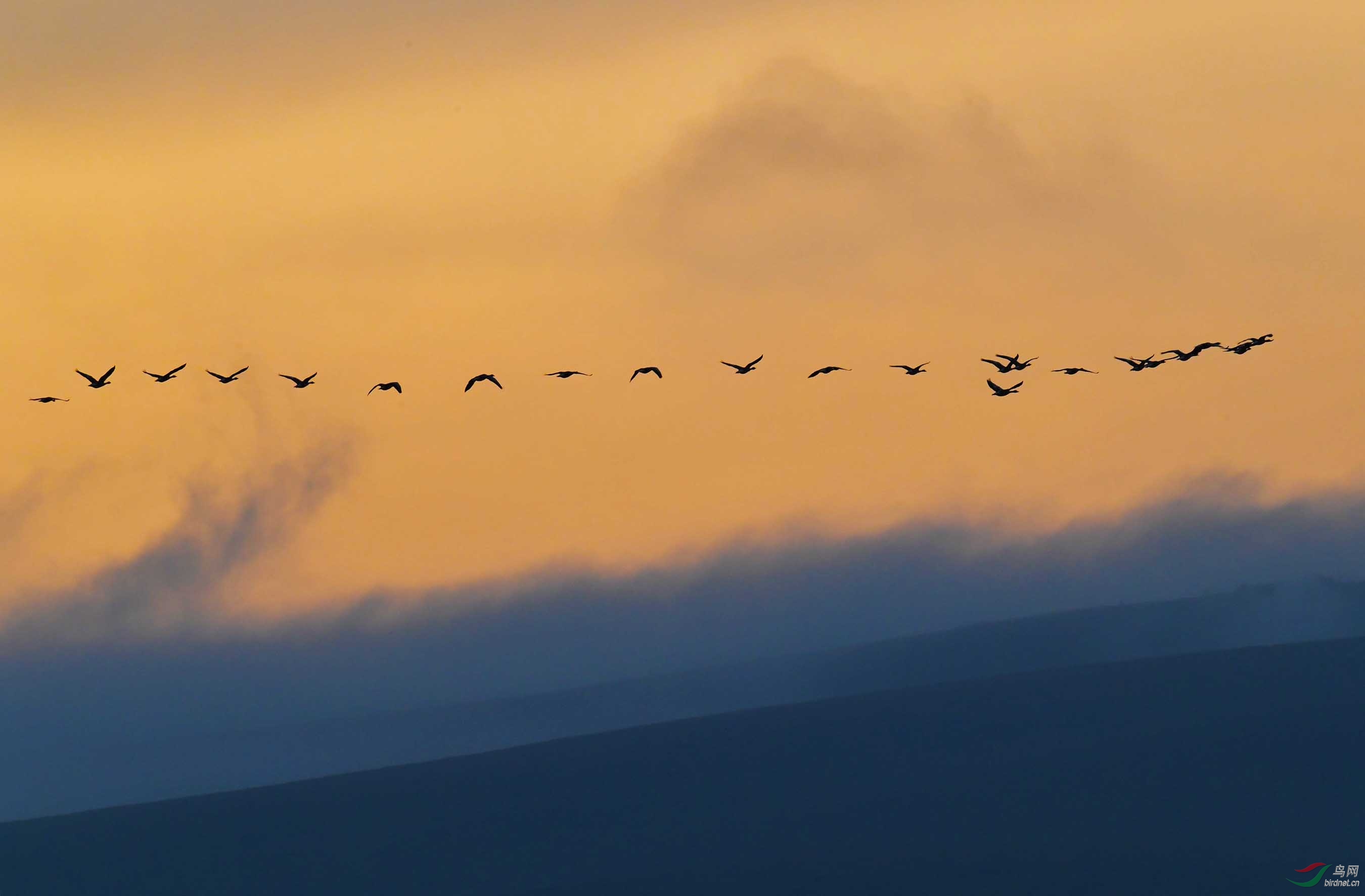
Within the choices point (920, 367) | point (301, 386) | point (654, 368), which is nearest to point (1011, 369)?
point (920, 367)

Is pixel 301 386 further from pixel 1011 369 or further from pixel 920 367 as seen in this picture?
pixel 1011 369

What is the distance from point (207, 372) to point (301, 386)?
792 centimetres

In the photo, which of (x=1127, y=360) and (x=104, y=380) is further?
(x=1127, y=360)

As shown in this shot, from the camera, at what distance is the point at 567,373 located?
12569cm

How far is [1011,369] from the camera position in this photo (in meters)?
146

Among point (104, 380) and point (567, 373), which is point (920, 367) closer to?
point (567, 373)

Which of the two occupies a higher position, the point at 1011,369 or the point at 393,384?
the point at 1011,369

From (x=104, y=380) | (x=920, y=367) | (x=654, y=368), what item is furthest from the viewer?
(x=920, y=367)

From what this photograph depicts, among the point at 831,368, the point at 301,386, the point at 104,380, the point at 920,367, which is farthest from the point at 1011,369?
the point at 104,380

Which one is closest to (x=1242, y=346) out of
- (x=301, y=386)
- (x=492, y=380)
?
(x=492, y=380)

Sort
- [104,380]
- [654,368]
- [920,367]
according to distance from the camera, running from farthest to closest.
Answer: [920,367] < [654,368] < [104,380]

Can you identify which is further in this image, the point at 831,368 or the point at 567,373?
the point at 831,368

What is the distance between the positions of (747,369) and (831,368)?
729cm

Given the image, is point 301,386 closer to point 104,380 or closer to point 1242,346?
point 104,380
